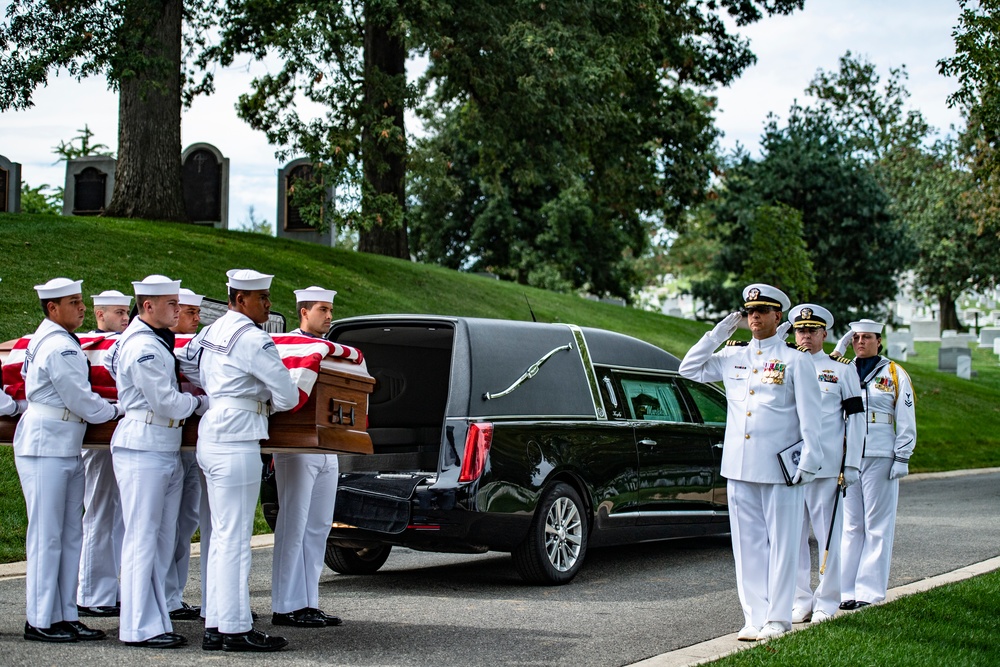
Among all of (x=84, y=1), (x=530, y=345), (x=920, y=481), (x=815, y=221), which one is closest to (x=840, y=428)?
(x=530, y=345)

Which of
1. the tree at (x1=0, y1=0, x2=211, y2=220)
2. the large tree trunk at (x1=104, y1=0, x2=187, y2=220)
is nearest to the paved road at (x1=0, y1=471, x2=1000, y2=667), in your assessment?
the tree at (x1=0, y1=0, x2=211, y2=220)

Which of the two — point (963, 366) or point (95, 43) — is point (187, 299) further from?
point (963, 366)

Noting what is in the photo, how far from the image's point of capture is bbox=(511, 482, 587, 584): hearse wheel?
8508mm

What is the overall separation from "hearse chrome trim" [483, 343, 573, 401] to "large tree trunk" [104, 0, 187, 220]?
40.1 feet

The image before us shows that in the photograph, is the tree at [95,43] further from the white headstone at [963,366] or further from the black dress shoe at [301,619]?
the white headstone at [963,366]

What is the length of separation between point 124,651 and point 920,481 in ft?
49.1

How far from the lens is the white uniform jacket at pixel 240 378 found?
6.21 m

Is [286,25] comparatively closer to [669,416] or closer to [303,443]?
[669,416]

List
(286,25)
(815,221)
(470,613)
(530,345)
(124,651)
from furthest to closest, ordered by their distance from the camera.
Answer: (815,221), (286,25), (530,345), (470,613), (124,651)

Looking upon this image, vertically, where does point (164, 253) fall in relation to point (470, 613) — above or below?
above

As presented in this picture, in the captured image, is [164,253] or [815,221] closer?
[164,253]

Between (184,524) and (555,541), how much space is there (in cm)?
271

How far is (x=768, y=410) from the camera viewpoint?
6.86m

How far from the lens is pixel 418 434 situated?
9750 mm
